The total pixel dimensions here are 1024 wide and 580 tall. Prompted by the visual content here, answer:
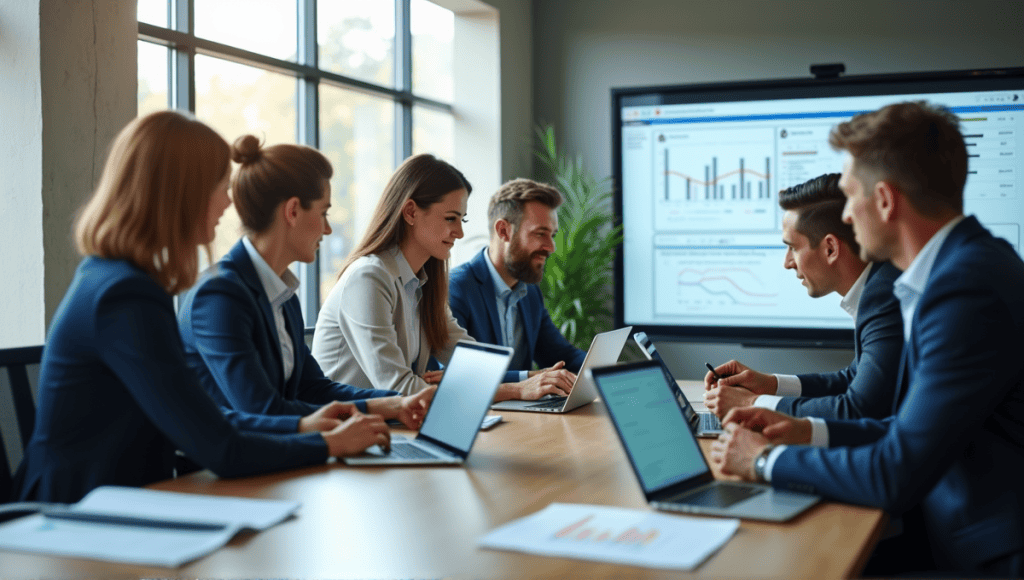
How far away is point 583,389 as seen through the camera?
2.58 meters

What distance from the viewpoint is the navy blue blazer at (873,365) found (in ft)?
7.13

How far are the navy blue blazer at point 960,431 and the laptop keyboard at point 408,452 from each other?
69 cm

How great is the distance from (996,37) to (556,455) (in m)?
4.06

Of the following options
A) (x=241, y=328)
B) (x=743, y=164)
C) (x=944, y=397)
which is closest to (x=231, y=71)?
Answer: (x=241, y=328)

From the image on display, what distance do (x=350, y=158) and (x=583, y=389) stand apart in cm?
254

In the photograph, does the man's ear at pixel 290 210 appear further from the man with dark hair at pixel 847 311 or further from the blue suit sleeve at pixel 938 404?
the blue suit sleeve at pixel 938 404

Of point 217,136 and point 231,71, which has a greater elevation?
point 231,71

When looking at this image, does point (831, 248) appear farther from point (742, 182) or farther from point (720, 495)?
point (742, 182)

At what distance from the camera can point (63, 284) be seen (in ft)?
8.80

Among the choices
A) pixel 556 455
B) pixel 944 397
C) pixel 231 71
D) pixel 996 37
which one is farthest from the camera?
→ pixel 996 37

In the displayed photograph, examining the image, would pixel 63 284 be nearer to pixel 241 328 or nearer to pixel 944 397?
pixel 241 328

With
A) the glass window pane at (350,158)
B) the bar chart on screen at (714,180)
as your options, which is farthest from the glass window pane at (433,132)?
the bar chart on screen at (714,180)

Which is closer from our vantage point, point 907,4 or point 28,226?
point 28,226

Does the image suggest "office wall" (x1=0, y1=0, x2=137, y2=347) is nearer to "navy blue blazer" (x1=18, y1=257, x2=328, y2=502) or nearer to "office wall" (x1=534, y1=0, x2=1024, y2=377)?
"navy blue blazer" (x1=18, y1=257, x2=328, y2=502)
